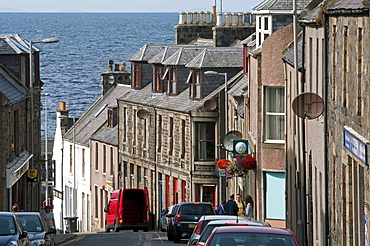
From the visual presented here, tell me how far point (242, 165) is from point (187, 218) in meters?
4.58

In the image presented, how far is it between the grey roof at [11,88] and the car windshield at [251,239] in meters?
22.7

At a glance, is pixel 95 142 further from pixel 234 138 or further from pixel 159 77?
pixel 234 138

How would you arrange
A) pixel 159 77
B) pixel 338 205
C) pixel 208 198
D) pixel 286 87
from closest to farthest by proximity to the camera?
pixel 338 205, pixel 286 87, pixel 208 198, pixel 159 77

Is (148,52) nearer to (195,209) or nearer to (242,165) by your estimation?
(242,165)

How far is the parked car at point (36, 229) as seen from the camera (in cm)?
2279

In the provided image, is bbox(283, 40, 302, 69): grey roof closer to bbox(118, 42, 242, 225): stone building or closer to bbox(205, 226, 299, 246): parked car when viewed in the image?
bbox(205, 226, 299, 246): parked car

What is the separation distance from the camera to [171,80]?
168 feet

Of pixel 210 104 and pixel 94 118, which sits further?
pixel 94 118

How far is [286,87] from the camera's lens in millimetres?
31344

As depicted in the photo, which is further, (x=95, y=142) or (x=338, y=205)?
(x=95, y=142)

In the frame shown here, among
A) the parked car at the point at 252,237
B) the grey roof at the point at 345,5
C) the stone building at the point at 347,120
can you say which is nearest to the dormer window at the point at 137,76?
the stone building at the point at 347,120

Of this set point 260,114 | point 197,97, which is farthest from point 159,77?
point 260,114

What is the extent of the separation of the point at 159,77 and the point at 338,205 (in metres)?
33.3

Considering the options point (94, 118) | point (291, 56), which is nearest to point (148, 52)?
point (94, 118)
